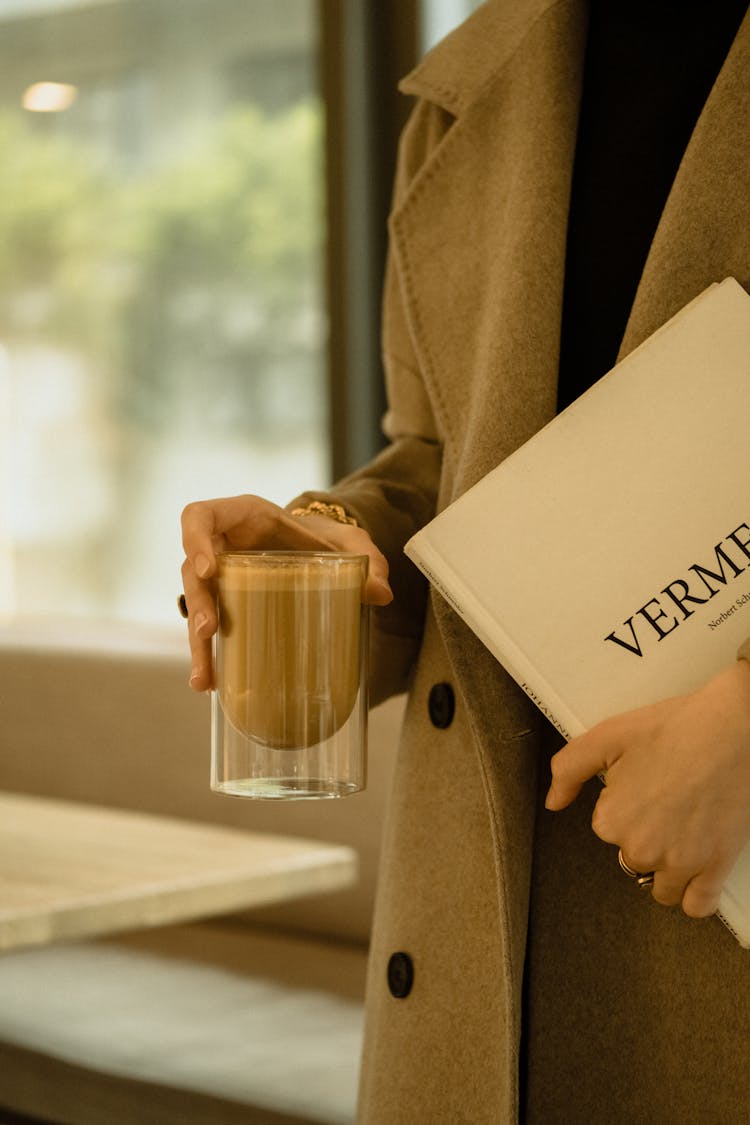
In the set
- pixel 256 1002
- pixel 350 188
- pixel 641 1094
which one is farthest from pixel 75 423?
pixel 641 1094

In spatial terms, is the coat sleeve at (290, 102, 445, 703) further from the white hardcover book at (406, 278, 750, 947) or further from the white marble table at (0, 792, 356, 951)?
the white marble table at (0, 792, 356, 951)

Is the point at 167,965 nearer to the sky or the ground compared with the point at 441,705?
nearer to the ground

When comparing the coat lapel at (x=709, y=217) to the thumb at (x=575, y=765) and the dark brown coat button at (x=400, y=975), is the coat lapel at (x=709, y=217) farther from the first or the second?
the dark brown coat button at (x=400, y=975)

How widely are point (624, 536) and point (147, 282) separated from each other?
2.94 meters

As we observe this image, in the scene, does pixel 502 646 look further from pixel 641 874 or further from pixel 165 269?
pixel 165 269

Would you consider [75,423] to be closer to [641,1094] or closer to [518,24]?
[518,24]

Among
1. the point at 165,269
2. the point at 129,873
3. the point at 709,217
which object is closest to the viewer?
the point at 709,217

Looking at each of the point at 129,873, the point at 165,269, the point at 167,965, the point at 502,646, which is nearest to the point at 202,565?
the point at 502,646

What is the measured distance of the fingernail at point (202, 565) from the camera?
2.83 ft

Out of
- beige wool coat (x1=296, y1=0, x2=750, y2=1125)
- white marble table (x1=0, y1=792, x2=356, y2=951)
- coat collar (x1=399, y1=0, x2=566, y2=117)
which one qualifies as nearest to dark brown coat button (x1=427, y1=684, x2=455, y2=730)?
beige wool coat (x1=296, y1=0, x2=750, y2=1125)

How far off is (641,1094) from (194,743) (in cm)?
183

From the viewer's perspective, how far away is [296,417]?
335 centimetres

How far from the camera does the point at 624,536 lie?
32.9 inches

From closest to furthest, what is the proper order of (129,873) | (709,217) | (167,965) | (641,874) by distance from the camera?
(641,874), (709,217), (129,873), (167,965)
